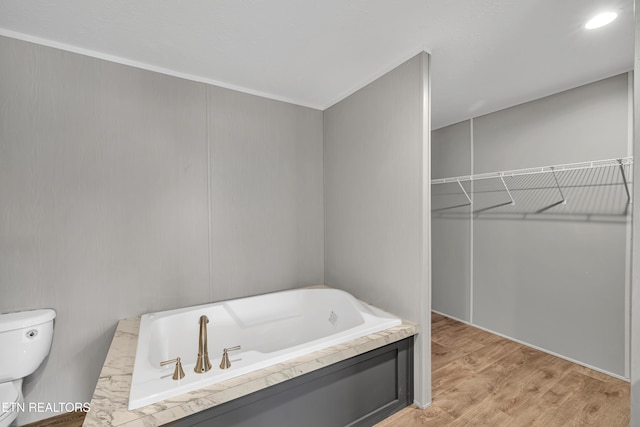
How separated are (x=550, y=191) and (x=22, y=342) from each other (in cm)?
393

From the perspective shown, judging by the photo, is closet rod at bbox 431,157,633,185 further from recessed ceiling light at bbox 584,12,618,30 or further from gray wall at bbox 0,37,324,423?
gray wall at bbox 0,37,324,423

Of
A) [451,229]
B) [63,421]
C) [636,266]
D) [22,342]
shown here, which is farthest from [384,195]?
[63,421]

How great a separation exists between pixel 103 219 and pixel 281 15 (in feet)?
5.74

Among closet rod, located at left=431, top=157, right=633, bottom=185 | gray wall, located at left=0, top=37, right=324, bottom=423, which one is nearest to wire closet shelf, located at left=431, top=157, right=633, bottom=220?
closet rod, located at left=431, top=157, right=633, bottom=185

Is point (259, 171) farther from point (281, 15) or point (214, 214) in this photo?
point (281, 15)

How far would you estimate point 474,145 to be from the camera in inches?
117

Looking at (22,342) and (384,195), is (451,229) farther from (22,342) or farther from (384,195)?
(22,342)

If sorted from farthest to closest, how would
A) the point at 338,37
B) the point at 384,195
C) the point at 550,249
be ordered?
the point at 550,249
the point at 384,195
the point at 338,37

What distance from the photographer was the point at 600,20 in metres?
1.53

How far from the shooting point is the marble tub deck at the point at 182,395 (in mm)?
1027

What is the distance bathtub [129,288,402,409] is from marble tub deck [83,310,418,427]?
0.12ft

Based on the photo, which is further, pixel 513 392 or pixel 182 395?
pixel 513 392

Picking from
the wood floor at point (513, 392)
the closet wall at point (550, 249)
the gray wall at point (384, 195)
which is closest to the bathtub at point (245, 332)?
the gray wall at point (384, 195)

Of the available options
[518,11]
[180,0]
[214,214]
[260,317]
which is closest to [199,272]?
[214,214]
